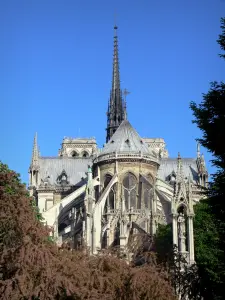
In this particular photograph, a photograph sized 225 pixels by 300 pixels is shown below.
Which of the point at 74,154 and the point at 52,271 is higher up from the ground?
the point at 74,154

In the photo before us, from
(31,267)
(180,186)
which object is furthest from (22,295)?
(180,186)

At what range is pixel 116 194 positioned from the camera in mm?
59969

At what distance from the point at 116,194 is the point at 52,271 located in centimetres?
3720

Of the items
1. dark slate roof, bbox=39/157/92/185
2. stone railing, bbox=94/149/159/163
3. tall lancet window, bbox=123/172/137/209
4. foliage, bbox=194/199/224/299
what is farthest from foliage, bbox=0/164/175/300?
dark slate roof, bbox=39/157/92/185

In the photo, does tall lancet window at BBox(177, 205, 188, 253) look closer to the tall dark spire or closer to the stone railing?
the stone railing

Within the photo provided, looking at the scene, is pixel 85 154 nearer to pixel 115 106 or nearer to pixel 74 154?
pixel 74 154

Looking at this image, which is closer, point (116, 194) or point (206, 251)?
point (206, 251)

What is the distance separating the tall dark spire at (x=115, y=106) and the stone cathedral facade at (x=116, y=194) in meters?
12.9

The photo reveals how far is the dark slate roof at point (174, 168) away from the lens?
265ft

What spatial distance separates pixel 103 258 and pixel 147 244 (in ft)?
39.7

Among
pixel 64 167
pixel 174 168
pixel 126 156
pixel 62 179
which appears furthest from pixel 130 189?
pixel 64 167

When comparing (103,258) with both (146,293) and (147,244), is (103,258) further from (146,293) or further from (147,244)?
(147,244)

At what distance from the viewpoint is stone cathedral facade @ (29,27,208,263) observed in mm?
46469

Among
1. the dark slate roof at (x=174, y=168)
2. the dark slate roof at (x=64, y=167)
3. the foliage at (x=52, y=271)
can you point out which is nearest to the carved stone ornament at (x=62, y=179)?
the dark slate roof at (x=64, y=167)
